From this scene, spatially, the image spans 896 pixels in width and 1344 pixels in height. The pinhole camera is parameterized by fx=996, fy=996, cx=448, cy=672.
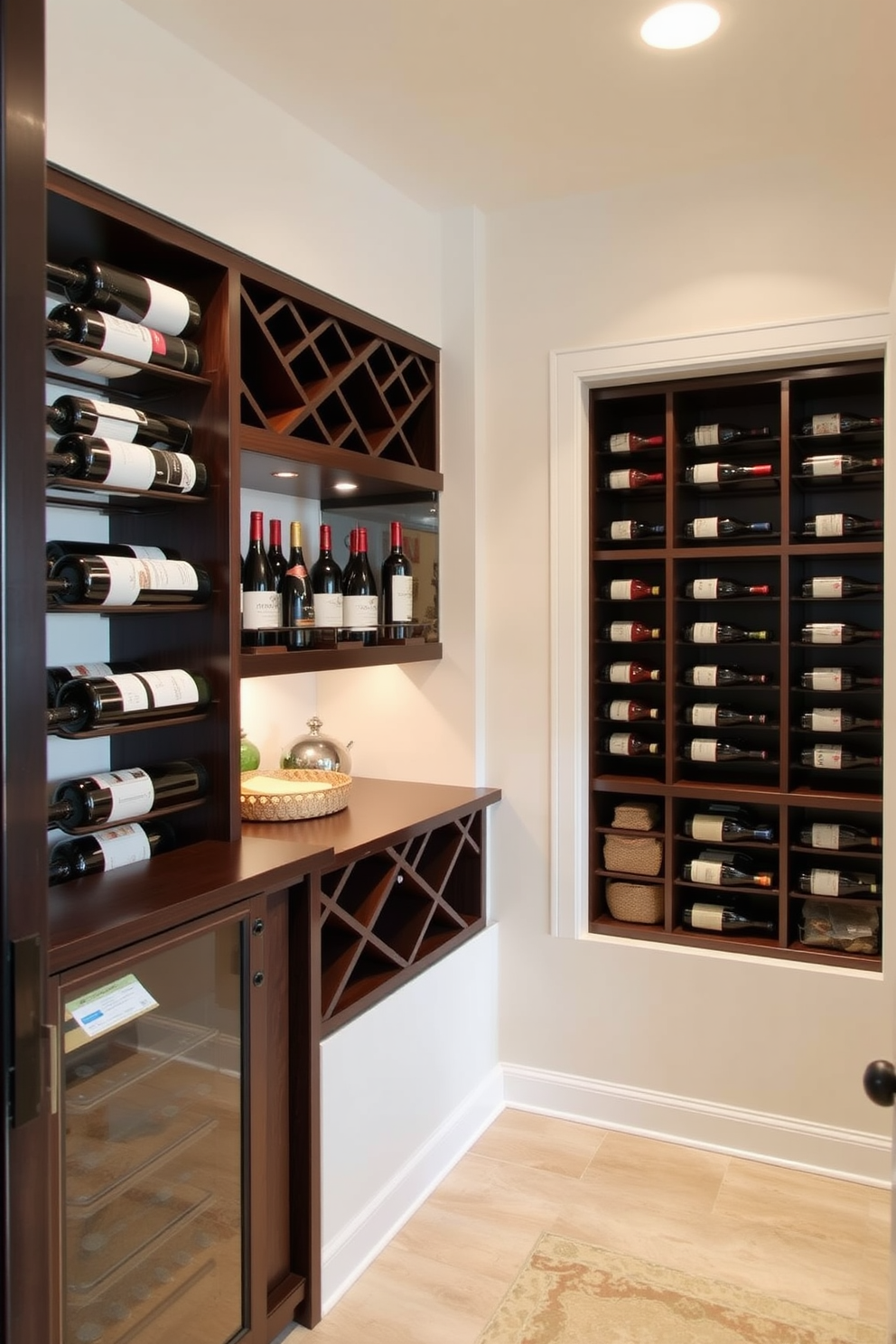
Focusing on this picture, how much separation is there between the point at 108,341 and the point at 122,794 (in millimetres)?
826

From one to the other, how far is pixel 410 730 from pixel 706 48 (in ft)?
6.29

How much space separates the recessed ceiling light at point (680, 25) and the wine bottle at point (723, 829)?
6.34 feet

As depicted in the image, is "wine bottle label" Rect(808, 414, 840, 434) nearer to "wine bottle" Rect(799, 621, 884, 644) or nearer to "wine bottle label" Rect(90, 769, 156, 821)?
"wine bottle" Rect(799, 621, 884, 644)

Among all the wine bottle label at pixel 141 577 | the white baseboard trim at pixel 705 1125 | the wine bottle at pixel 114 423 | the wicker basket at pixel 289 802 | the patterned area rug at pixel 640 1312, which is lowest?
the patterned area rug at pixel 640 1312

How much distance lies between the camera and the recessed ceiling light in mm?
1970

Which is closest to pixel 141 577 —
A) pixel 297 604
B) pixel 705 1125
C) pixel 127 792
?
pixel 127 792

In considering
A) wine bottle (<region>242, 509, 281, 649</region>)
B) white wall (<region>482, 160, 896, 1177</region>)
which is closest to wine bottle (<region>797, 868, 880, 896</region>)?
Result: white wall (<region>482, 160, 896, 1177</region>)

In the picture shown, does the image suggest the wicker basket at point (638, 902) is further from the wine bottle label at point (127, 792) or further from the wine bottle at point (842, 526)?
the wine bottle label at point (127, 792)

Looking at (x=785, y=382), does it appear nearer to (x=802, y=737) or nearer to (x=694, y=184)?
(x=694, y=184)

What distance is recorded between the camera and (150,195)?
6.33 ft

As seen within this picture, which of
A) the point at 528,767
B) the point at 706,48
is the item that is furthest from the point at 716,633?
Result: the point at 706,48

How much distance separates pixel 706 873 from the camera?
2859 millimetres

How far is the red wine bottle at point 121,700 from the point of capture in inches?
70.7

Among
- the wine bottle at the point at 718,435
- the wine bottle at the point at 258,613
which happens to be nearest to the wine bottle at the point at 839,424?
the wine bottle at the point at 718,435
